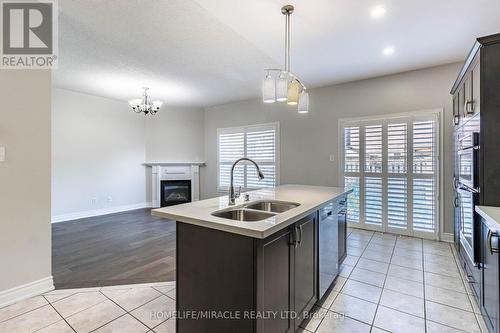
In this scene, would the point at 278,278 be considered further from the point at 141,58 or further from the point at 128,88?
the point at 128,88

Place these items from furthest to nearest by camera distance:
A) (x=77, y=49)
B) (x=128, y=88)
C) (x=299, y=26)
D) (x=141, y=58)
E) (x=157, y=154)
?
1. (x=157, y=154)
2. (x=128, y=88)
3. (x=141, y=58)
4. (x=77, y=49)
5. (x=299, y=26)

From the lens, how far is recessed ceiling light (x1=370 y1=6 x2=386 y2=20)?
92.5 inches

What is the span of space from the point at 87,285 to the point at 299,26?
3.52m

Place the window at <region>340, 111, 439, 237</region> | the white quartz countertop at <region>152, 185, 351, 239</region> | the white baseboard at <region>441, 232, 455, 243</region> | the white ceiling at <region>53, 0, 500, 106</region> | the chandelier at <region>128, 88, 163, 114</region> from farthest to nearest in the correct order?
the chandelier at <region>128, 88, 163, 114</region>
the window at <region>340, 111, 439, 237</region>
the white baseboard at <region>441, 232, 455, 243</region>
the white ceiling at <region>53, 0, 500, 106</region>
the white quartz countertop at <region>152, 185, 351, 239</region>

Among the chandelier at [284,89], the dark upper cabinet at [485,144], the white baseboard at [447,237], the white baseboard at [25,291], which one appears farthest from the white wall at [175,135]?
the dark upper cabinet at [485,144]

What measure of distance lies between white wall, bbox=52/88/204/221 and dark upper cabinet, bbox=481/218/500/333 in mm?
6160

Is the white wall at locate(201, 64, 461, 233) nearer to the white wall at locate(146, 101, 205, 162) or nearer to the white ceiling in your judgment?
the white ceiling

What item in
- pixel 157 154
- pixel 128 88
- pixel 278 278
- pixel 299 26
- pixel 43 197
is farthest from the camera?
pixel 157 154

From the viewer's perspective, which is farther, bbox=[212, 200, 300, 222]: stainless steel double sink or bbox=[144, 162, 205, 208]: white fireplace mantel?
bbox=[144, 162, 205, 208]: white fireplace mantel

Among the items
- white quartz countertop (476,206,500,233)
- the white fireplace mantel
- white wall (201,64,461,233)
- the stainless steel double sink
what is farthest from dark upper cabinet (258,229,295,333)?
the white fireplace mantel

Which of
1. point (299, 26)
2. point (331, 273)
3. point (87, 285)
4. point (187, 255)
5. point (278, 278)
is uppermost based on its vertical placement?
point (299, 26)

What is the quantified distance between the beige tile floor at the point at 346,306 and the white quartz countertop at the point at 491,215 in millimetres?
895

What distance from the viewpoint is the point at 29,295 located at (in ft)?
7.26

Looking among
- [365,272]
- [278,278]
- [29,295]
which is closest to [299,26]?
[278,278]
